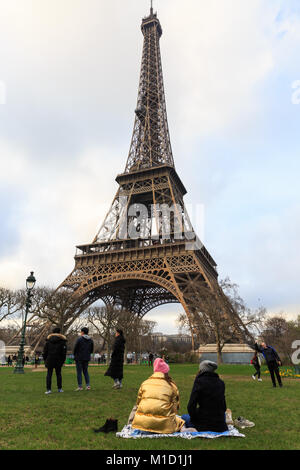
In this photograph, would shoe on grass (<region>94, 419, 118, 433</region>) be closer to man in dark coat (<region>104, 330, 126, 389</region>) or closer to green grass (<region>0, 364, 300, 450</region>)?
green grass (<region>0, 364, 300, 450</region>)

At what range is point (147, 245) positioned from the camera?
42031mm

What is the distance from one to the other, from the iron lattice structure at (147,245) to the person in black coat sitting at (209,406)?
83.4 ft

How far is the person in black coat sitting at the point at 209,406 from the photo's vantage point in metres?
5.00

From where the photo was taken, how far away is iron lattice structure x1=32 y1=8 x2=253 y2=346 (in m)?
35.7

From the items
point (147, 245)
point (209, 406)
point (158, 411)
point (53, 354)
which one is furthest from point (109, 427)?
point (147, 245)

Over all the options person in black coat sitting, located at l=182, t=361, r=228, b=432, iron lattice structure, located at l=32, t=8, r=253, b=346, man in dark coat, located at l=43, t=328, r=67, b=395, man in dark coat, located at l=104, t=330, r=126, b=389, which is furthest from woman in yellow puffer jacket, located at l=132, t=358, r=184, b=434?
iron lattice structure, located at l=32, t=8, r=253, b=346

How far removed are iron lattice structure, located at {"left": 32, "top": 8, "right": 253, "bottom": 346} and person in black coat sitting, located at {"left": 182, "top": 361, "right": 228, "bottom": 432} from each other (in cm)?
2542

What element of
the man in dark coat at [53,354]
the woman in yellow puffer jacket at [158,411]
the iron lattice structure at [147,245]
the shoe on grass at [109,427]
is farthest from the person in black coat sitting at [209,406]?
the iron lattice structure at [147,245]

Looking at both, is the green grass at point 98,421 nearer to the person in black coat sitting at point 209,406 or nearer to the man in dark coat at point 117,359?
the person in black coat sitting at point 209,406

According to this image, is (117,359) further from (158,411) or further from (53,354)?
(158,411)

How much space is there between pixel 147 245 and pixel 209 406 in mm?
37043

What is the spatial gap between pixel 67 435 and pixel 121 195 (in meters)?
42.6

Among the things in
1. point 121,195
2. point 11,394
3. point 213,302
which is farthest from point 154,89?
point 11,394

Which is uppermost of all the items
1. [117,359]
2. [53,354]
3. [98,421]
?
[53,354]
